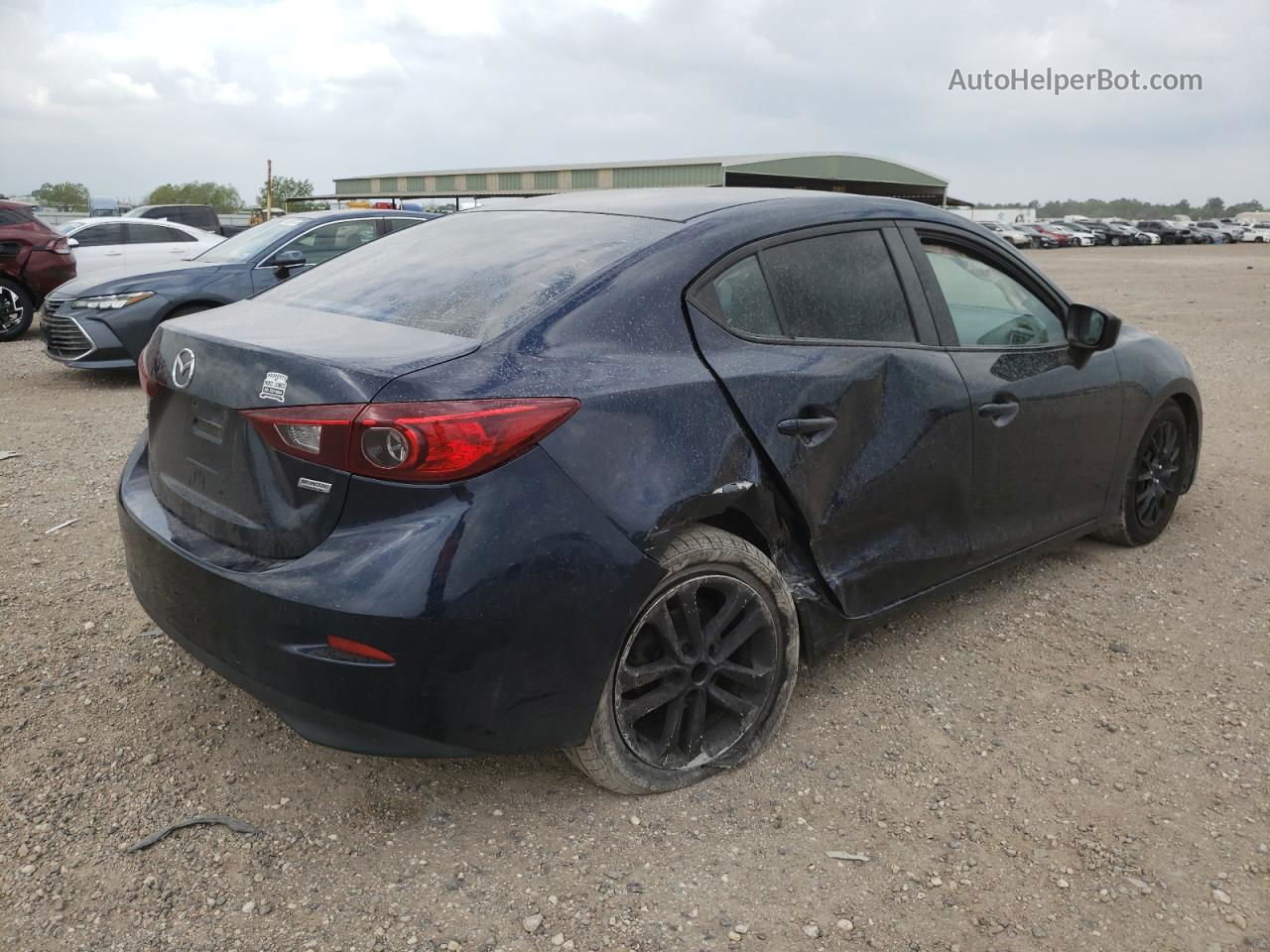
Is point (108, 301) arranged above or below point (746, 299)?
below

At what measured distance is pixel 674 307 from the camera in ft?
9.16

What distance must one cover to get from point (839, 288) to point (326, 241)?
299 inches

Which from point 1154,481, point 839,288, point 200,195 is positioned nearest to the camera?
point 839,288

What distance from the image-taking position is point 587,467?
8.07ft

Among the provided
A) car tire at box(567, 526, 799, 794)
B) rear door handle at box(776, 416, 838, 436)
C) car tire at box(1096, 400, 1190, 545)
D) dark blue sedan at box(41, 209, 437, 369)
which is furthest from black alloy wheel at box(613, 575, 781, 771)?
dark blue sedan at box(41, 209, 437, 369)

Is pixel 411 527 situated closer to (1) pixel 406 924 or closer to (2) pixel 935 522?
(1) pixel 406 924

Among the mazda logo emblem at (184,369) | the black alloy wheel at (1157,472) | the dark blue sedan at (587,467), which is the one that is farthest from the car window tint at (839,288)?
the black alloy wheel at (1157,472)

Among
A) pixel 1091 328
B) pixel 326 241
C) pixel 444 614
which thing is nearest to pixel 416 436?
pixel 444 614

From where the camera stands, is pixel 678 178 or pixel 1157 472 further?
pixel 678 178

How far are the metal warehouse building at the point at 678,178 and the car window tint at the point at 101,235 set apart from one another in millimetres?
22730

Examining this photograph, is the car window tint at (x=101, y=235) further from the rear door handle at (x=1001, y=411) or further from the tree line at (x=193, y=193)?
the tree line at (x=193, y=193)

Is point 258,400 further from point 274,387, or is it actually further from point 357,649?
point 357,649

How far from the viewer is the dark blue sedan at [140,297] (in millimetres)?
8727

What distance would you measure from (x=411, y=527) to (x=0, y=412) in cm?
699
